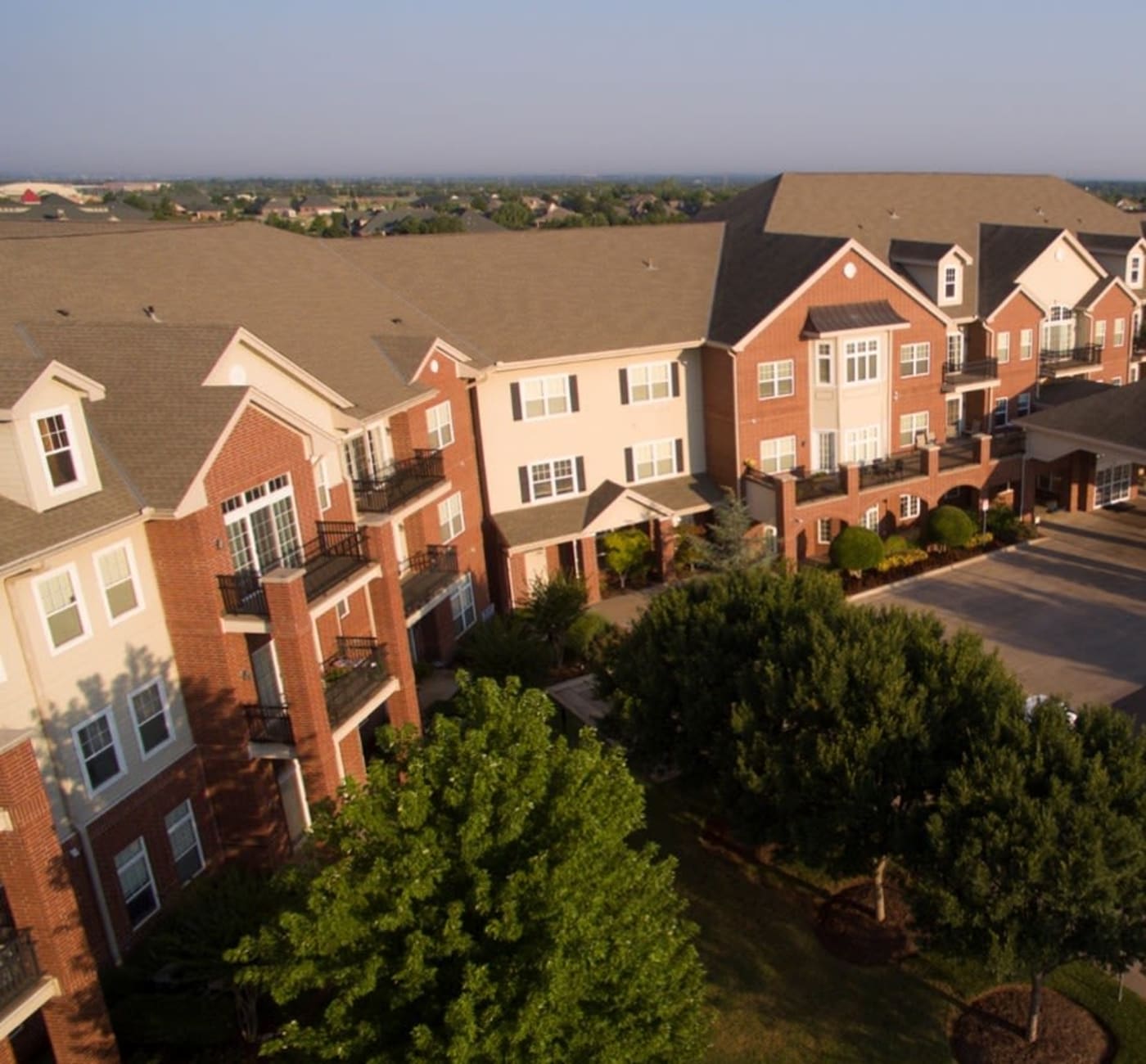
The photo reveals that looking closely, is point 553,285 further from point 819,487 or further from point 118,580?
point 118,580

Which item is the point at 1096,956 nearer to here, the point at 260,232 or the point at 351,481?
the point at 351,481

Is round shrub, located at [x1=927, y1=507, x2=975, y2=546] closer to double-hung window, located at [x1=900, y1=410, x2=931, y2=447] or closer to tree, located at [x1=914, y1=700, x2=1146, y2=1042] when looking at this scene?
double-hung window, located at [x1=900, y1=410, x2=931, y2=447]

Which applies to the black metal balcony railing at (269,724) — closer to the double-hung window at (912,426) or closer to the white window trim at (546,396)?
the white window trim at (546,396)

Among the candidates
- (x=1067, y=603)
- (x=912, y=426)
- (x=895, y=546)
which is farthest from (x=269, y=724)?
(x=912, y=426)

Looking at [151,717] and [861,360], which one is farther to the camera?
[861,360]

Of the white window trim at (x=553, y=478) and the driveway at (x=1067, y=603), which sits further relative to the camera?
the white window trim at (x=553, y=478)

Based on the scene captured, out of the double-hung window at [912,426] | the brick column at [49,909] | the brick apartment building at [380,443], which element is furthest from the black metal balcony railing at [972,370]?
the brick column at [49,909]

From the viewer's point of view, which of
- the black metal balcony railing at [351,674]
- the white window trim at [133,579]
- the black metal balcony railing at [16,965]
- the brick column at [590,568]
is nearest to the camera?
the black metal balcony railing at [16,965]
